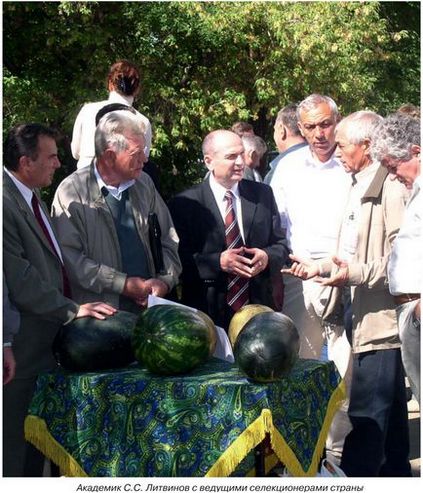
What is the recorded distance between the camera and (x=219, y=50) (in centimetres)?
1923

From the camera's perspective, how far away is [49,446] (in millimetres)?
5320

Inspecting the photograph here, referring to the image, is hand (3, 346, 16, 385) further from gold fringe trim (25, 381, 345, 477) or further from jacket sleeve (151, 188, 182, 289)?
jacket sleeve (151, 188, 182, 289)

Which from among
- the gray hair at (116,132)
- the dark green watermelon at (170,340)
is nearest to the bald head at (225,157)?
the gray hair at (116,132)

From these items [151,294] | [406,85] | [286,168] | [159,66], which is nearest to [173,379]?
[151,294]

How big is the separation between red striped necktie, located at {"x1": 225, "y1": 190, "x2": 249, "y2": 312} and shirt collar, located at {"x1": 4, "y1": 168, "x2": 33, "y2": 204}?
171 centimetres

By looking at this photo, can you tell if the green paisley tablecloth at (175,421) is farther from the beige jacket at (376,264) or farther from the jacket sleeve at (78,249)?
the beige jacket at (376,264)

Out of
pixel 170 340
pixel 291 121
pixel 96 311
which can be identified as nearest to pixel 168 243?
pixel 96 311

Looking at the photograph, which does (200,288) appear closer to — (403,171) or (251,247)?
(251,247)

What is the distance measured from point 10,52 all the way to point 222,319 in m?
12.4

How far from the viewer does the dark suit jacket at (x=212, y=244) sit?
23.0 feet

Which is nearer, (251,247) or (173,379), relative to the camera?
(173,379)

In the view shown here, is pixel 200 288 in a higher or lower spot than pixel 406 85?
lower

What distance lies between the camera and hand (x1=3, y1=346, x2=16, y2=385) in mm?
5316

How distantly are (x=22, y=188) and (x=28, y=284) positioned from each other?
626mm
